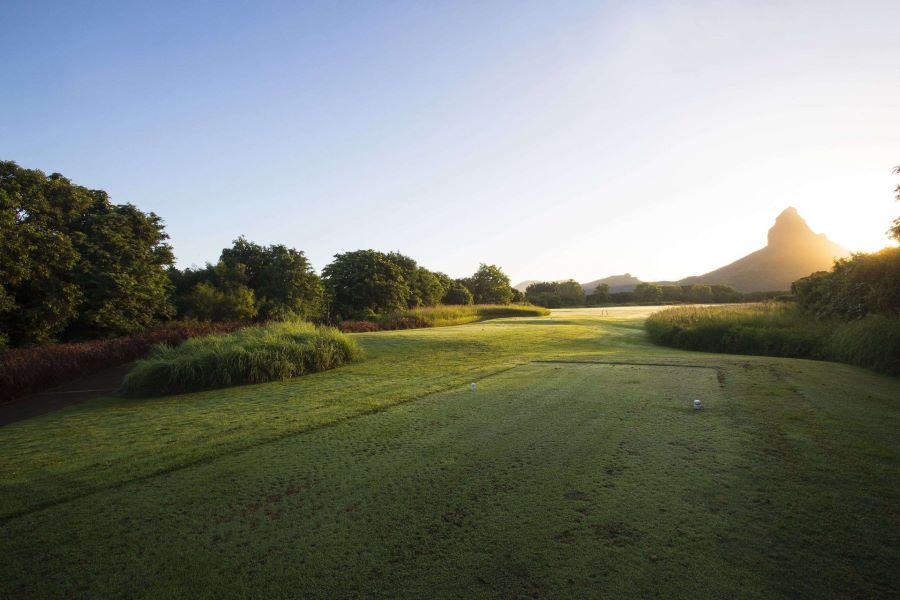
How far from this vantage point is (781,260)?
2933 inches

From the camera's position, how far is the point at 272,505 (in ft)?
9.57

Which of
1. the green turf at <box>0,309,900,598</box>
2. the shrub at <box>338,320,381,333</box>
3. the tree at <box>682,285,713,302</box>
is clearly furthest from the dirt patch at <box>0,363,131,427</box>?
the tree at <box>682,285,713,302</box>

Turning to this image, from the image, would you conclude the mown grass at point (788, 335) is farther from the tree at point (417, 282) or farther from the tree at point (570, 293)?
the tree at point (570, 293)

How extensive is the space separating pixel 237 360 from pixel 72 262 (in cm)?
936

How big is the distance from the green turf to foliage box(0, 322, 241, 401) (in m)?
2.82

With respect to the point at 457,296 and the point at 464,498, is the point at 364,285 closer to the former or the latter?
the point at 457,296

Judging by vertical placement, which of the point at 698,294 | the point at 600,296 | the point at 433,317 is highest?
the point at 600,296

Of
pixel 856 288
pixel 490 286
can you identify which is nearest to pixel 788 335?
pixel 856 288

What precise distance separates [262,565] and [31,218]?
55.1 ft

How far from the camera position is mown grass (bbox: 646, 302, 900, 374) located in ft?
28.9

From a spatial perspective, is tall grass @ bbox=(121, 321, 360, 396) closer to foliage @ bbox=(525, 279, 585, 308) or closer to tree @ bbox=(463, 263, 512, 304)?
tree @ bbox=(463, 263, 512, 304)

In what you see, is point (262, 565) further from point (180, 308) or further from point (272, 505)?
point (180, 308)

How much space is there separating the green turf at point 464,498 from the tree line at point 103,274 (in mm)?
9529

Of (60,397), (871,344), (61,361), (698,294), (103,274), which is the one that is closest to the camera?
(60,397)
